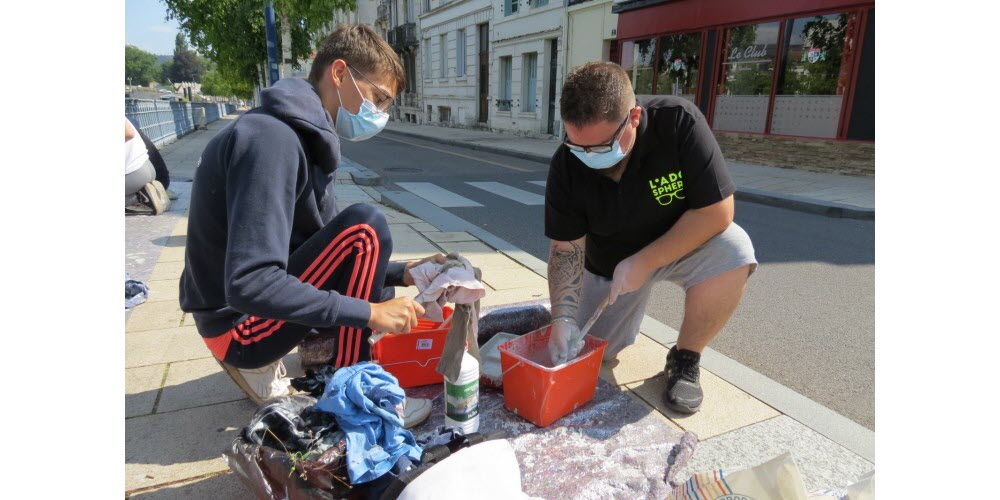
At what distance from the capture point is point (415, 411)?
2.21 metres

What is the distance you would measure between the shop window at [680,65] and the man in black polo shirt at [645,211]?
11937mm

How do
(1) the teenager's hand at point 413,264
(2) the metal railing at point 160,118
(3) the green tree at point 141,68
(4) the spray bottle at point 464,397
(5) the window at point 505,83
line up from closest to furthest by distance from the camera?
(4) the spray bottle at point 464,397
(1) the teenager's hand at point 413,264
(2) the metal railing at point 160,118
(5) the window at point 505,83
(3) the green tree at point 141,68

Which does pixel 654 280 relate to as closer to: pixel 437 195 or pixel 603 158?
pixel 603 158

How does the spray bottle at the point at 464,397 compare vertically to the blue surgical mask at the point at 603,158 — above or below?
below

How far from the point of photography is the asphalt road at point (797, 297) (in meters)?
2.81

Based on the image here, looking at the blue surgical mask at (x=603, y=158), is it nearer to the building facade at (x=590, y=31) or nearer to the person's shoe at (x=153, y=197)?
the person's shoe at (x=153, y=197)

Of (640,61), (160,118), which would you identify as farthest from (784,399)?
(160,118)

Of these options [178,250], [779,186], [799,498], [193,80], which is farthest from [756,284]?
[193,80]

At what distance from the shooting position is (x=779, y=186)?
9.17 metres

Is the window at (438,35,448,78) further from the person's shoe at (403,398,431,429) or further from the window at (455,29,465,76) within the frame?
the person's shoe at (403,398,431,429)

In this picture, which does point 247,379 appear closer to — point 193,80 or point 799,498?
point 799,498

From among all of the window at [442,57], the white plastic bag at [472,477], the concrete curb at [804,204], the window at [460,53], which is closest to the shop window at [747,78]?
the concrete curb at [804,204]

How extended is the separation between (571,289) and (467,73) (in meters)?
24.2

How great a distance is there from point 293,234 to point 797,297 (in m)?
3.52
